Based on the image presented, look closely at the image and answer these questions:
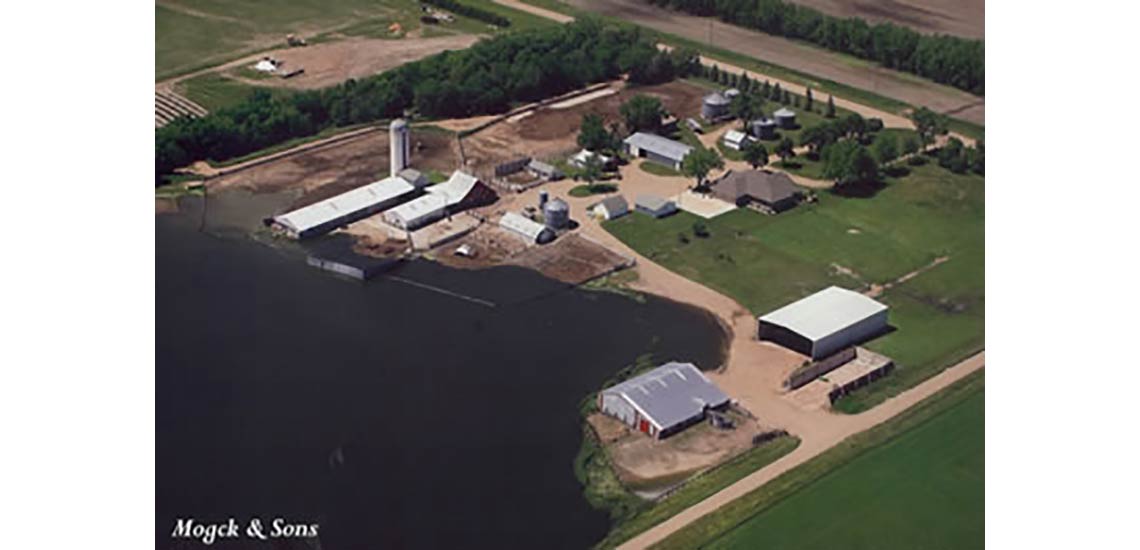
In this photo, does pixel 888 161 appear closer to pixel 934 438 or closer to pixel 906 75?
pixel 906 75

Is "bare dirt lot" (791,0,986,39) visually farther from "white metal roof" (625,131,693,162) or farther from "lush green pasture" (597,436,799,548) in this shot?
"lush green pasture" (597,436,799,548)

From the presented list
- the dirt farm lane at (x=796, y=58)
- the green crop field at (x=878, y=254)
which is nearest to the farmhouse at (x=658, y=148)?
the green crop field at (x=878, y=254)

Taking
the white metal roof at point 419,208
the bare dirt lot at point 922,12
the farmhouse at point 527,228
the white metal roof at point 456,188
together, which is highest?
the bare dirt lot at point 922,12

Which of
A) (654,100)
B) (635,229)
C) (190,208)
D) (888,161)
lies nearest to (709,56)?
Answer: (654,100)

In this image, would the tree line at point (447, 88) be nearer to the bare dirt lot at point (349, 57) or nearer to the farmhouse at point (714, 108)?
the bare dirt lot at point (349, 57)

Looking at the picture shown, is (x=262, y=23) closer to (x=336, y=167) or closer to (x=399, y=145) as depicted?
(x=336, y=167)
